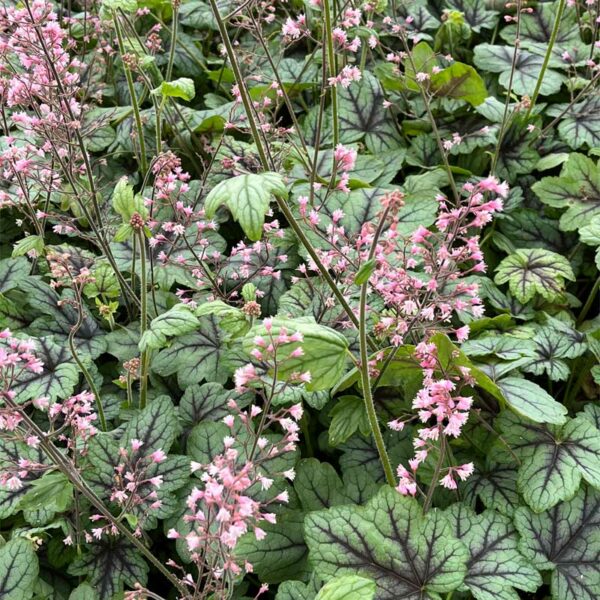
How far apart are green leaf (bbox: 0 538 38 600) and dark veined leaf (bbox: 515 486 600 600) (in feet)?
A: 4.96

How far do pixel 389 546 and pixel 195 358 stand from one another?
114 cm

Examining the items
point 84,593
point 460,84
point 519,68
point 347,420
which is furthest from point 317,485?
point 519,68

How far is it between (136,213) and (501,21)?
3297 millimetres

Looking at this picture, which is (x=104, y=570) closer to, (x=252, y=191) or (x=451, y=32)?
(x=252, y=191)

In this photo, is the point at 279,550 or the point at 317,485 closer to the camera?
the point at 279,550

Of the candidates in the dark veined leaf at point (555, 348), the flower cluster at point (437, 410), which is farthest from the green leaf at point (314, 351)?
the dark veined leaf at point (555, 348)

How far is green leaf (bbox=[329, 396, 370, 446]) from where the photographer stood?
99.2 inches

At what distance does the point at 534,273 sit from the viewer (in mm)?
3168

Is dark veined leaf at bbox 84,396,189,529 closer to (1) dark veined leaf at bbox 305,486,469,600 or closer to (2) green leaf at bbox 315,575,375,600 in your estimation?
(1) dark veined leaf at bbox 305,486,469,600

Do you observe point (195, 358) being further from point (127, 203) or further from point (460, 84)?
point (460, 84)

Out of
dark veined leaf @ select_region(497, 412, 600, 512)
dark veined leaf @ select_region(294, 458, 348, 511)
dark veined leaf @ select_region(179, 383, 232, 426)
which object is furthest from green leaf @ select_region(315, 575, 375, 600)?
dark veined leaf @ select_region(179, 383, 232, 426)

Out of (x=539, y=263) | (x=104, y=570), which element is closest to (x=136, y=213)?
(x=104, y=570)

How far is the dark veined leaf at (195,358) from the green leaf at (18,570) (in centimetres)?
81

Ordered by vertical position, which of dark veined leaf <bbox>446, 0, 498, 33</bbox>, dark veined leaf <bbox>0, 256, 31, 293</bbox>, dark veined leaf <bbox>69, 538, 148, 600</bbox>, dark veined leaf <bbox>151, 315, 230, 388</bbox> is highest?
dark veined leaf <bbox>446, 0, 498, 33</bbox>
